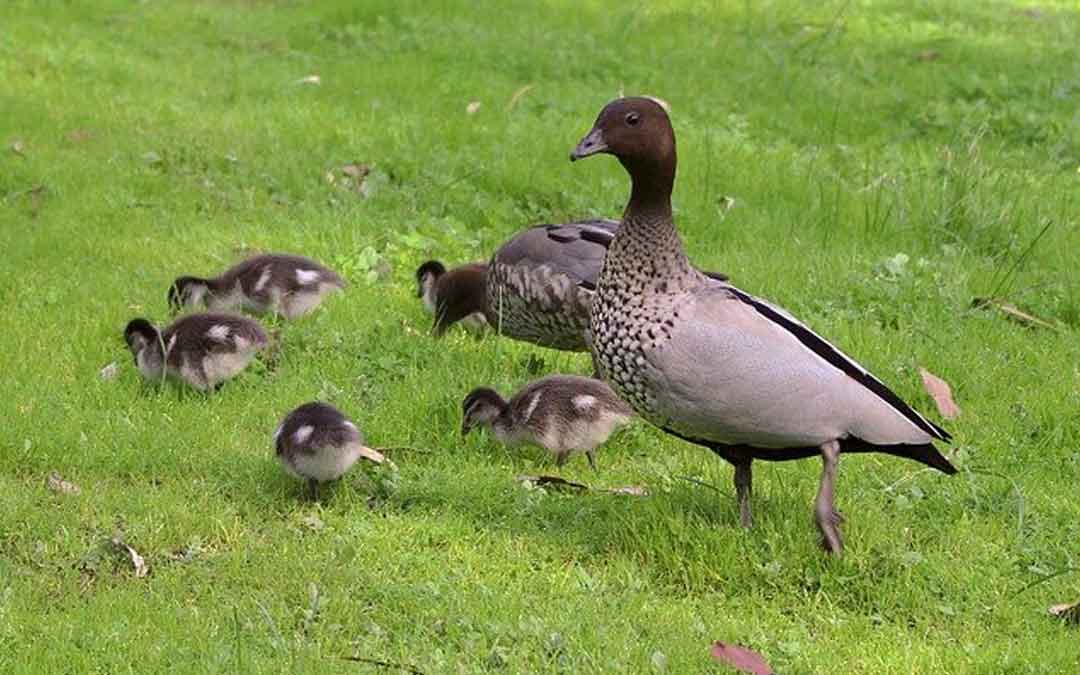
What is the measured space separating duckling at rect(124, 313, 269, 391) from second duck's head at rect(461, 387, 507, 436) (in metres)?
1.08

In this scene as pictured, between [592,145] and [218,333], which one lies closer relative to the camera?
[592,145]

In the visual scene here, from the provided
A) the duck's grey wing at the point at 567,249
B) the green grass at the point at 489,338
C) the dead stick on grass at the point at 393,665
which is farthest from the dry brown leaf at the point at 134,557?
the duck's grey wing at the point at 567,249

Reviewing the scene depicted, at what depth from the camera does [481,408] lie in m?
6.69

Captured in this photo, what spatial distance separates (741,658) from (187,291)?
3.97 m

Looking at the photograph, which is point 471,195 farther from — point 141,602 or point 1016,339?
point 141,602

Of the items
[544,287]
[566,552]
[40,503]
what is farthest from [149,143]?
[566,552]

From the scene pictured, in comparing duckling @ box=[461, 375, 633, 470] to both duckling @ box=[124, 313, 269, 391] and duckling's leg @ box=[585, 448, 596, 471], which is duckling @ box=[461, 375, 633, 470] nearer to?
duckling's leg @ box=[585, 448, 596, 471]

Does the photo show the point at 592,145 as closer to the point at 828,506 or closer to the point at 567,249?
the point at 828,506

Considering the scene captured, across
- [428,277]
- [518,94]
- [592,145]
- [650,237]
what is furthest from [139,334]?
[518,94]

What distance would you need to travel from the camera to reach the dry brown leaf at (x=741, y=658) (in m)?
4.98

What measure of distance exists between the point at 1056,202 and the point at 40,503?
6.22m

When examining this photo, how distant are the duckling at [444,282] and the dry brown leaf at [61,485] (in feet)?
7.56

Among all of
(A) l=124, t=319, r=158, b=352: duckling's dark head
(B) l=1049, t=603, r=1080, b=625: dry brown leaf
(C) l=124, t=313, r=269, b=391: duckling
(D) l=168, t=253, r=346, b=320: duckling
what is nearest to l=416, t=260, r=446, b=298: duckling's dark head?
(D) l=168, t=253, r=346, b=320: duckling

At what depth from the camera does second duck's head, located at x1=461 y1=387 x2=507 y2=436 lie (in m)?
6.69
